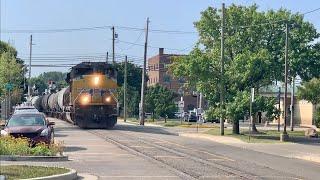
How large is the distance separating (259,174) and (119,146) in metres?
11.7

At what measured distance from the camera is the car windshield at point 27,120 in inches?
1015

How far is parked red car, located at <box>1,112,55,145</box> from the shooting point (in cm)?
2436

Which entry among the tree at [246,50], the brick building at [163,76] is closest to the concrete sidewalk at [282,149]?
the tree at [246,50]

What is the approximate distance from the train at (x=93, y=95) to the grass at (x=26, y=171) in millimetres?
29643

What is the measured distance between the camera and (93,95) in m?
46.6

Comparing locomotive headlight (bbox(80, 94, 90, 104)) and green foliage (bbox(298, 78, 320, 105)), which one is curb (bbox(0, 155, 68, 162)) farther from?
green foliage (bbox(298, 78, 320, 105))

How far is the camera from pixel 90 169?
62.4 feet

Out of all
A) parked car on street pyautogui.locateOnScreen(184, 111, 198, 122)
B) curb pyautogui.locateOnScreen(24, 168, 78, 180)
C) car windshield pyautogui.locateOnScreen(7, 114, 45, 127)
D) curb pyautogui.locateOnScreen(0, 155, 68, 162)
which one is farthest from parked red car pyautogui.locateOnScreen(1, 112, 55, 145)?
parked car on street pyautogui.locateOnScreen(184, 111, 198, 122)

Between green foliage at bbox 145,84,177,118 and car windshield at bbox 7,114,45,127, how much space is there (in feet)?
166

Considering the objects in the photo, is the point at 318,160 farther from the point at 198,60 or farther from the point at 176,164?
the point at 198,60

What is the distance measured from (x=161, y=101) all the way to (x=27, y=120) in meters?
51.6

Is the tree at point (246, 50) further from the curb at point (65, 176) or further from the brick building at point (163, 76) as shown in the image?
the brick building at point (163, 76)

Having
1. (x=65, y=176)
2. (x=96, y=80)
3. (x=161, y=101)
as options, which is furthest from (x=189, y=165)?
(x=161, y=101)

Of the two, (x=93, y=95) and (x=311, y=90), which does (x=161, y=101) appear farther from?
(x=93, y=95)
